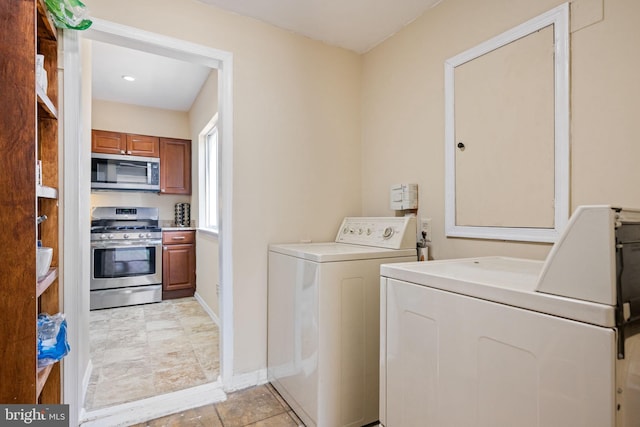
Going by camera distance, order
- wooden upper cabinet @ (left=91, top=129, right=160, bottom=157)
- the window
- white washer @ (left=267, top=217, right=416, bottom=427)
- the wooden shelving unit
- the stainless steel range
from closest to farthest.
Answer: the wooden shelving unit < white washer @ (left=267, top=217, right=416, bottom=427) < the stainless steel range < the window < wooden upper cabinet @ (left=91, top=129, right=160, bottom=157)

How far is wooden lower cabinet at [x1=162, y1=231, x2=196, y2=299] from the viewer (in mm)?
4074

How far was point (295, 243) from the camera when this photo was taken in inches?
87.7

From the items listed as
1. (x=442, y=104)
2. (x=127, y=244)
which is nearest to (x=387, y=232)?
(x=442, y=104)

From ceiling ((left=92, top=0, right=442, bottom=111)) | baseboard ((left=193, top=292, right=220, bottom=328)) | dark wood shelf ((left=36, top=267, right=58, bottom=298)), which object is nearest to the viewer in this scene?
dark wood shelf ((left=36, top=267, right=58, bottom=298))

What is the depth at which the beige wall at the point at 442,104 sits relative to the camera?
1188 millimetres

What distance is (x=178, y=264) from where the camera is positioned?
13.6 ft

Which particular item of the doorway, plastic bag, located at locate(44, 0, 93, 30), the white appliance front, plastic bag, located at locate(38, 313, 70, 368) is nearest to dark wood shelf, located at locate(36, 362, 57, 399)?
plastic bag, located at locate(38, 313, 70, 368)

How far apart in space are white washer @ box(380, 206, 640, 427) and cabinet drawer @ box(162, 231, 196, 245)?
3685 millimetres

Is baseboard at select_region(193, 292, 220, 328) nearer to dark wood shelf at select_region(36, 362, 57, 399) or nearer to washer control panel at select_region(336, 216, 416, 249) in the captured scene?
washer control panel at select_region(336, 216, 416, 249)

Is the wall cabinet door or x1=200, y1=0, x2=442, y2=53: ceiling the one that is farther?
the wall cabinet door

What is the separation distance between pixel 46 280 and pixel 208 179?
2908 mm

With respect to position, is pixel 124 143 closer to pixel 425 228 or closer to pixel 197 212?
pixel 197 212

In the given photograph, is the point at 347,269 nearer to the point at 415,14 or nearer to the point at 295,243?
the point at 295,243

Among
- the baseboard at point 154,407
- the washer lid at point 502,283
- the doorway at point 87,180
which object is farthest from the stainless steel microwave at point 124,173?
the washer lid at point 502,283
